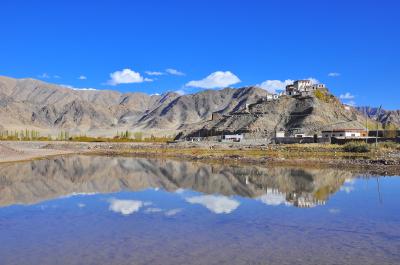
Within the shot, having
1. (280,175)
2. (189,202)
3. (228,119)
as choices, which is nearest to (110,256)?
(189,202)

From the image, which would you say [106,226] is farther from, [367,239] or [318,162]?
[318,162]

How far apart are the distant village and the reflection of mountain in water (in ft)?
108

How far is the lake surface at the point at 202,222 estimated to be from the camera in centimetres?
1312

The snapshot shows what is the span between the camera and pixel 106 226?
17.1m

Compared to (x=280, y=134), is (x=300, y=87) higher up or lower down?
higher up

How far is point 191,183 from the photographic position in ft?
108

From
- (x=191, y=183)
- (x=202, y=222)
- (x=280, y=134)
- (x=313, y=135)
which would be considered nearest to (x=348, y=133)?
(x=313, y=135)

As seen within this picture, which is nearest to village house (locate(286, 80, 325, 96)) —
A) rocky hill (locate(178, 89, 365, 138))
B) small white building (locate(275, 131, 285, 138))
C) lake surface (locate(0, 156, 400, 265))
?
rocky hill (locate(178, 89, 365, 138))

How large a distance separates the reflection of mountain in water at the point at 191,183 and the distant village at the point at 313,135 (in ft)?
108

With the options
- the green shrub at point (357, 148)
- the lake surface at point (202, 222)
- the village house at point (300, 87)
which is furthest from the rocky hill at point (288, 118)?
the lake surface at point (202, 222)

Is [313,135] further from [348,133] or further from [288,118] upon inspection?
[288,118]

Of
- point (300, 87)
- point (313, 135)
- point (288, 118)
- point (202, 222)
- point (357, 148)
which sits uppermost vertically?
point (300, 87)

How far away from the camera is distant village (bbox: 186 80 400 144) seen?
7619 cm

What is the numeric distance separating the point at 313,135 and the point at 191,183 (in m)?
61.9
